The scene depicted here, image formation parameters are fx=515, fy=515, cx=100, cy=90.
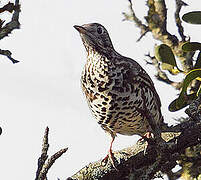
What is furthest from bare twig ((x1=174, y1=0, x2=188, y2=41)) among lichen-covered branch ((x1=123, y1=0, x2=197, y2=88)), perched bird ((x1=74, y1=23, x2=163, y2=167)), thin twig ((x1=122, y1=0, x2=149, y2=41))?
perched bird ((x1=74, y1=23, x2=163, y2=167))

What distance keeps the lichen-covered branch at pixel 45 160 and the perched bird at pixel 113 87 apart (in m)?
1.87

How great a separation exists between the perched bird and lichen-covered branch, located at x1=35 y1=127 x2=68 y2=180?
187cm

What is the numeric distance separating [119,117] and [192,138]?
130cm

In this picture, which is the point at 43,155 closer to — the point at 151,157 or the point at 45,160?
the point at 45,160

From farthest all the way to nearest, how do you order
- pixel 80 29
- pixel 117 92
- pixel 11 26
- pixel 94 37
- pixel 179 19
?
pixel 94 37 → pixel 80 29 → pixel 117 92 → pixel 179 19 → pixel 11 26

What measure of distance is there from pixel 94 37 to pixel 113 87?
2.37ft

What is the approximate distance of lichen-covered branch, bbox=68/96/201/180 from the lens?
2.48 metres

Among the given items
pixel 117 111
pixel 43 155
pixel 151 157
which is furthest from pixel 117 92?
pixel 43 155

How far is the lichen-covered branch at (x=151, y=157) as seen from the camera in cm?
248

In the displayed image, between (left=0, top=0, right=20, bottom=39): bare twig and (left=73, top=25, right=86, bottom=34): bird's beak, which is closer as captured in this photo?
(left=0, top=0, right=20, bottom=39): bare twig

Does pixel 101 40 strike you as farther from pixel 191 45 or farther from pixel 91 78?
pixel 191 45

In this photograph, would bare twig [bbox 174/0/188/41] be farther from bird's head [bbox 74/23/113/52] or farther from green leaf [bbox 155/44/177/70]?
bird's head [bbox 74/23/113/52]

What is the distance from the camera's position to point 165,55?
335 centimetres

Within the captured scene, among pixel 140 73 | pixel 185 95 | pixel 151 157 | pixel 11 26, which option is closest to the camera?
pixel 11 26
